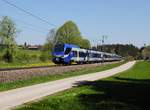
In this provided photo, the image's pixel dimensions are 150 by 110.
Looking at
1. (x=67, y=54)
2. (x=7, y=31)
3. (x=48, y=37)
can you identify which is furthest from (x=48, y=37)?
(x=67, y=54)

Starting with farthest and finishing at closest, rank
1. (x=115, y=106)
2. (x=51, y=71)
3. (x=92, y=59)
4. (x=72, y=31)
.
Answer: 1. (x=72, y=31)
2. (x=92, y=59)
3. (x=51, y=71)
4. (x=115, y=106)

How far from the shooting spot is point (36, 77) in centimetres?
3275

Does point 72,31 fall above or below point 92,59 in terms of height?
above

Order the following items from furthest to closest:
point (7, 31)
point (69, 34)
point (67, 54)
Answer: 1. point (69, 34)
2. point (7, 31)
3. point (67, 54)

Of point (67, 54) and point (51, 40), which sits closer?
point (67, 54)

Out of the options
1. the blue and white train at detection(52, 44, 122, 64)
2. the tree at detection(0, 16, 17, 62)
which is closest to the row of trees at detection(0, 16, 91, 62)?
the tree at detection(0, 16, 17, 62)

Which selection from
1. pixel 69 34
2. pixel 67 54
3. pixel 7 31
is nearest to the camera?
Result: pixel 67 54

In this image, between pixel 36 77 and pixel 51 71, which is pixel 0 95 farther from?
pixel 51 71

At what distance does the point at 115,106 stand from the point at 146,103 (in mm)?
2597

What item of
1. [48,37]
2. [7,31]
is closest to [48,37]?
[48,37]

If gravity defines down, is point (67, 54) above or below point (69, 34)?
below

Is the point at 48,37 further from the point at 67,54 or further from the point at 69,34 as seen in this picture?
the point at 67,54

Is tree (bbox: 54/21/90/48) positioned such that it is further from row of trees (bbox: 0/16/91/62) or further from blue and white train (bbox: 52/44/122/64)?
blue and white train (bbox: 52/44/122/64)

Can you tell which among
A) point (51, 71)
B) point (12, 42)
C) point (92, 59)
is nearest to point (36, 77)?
point (51, 71)
